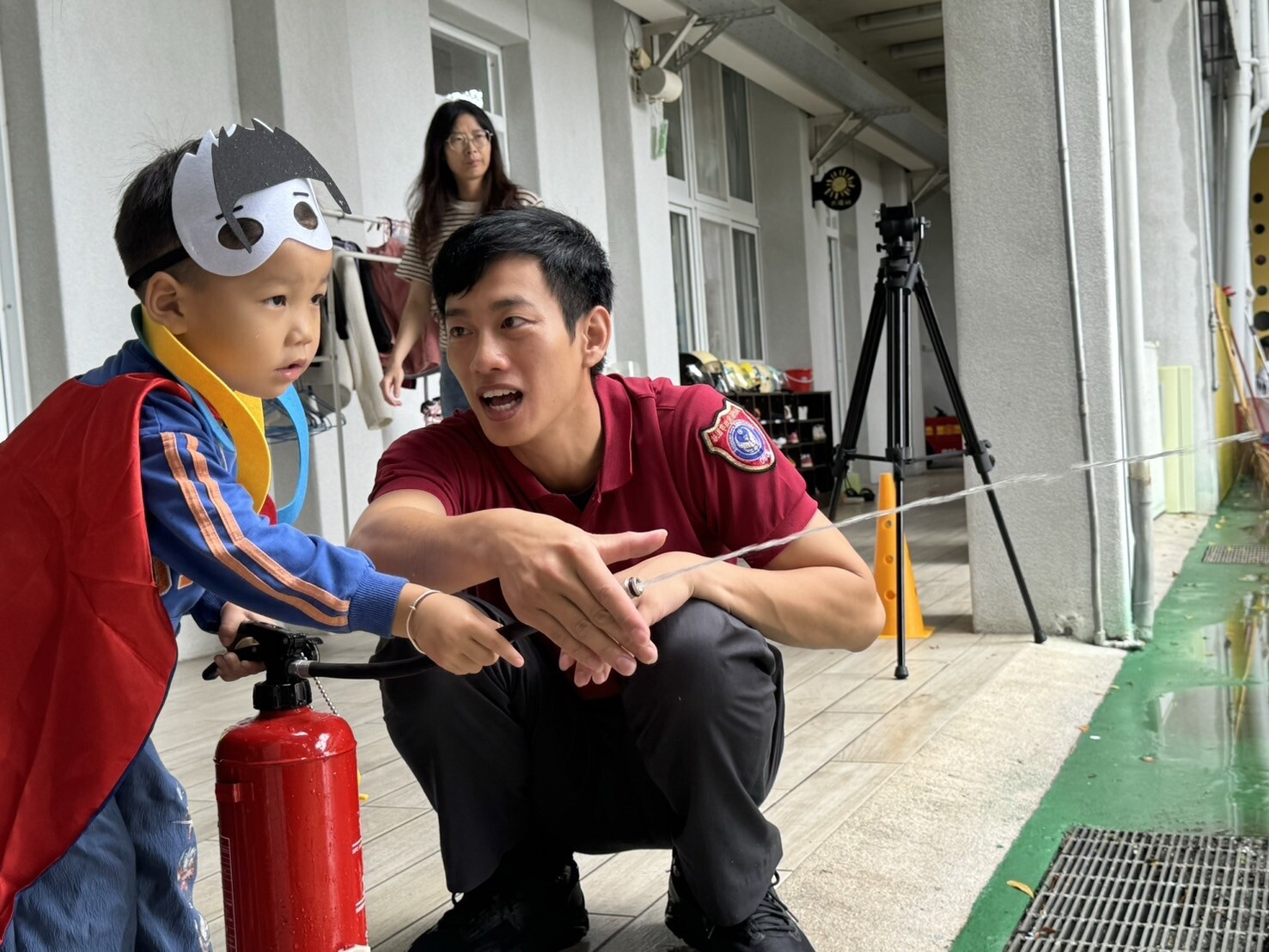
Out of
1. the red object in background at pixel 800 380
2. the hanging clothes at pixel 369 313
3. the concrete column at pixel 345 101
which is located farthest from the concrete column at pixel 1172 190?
the hanging clothes at pixel 369 313

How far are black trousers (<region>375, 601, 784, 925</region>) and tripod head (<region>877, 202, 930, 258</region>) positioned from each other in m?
2.30

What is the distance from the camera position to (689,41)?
8.92 metres

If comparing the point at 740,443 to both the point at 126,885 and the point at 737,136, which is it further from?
the point at 737,136

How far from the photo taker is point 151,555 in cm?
112

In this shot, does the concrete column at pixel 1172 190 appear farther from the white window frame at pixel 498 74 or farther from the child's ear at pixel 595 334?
the child's ear at pixel 595 334

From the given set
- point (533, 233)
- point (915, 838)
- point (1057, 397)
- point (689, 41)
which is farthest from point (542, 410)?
point (689, 41)

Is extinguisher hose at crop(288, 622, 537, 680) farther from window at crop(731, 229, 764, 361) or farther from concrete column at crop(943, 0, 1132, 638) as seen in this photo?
window at crop(731, 229, 764, 361)

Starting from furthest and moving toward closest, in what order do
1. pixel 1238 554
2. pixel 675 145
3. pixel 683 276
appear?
pixel 683 276 → pixel 675 145 → pixel 1238 554

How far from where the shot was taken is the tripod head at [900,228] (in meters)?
3.71

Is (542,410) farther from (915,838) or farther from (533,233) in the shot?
(915,838)

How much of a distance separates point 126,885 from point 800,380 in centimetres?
1057

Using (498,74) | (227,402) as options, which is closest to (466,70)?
(498,74)

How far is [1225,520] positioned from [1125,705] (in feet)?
16.2

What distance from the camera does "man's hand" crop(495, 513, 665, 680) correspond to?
1.21 metres
